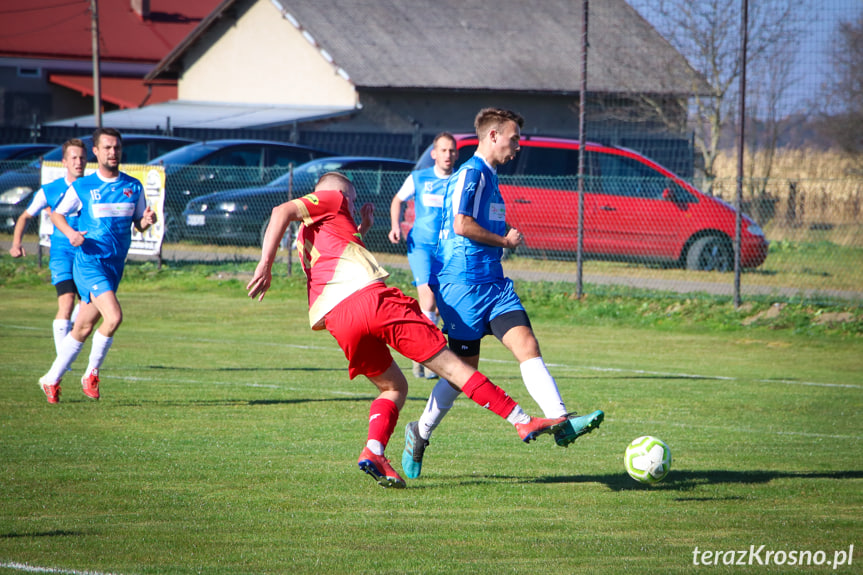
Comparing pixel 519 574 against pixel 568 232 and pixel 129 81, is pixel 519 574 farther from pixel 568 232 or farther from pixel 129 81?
pixel 129 81

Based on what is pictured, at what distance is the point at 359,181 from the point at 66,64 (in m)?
31.1

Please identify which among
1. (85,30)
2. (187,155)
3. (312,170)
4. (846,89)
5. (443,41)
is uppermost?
(85,30)

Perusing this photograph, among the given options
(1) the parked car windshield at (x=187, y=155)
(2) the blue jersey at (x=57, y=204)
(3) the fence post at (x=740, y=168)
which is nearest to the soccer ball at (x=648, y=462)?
(2) the blue jersey at (x=57, y=204)

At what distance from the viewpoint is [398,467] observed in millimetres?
6773

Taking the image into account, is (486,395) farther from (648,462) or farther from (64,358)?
(64,358)

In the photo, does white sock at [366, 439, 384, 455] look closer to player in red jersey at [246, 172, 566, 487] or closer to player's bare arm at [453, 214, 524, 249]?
player in red jersey at [246, 172, 566, 487]

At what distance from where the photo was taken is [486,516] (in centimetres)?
547

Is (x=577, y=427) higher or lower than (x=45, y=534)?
higher

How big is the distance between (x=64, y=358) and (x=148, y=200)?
33.2 ft

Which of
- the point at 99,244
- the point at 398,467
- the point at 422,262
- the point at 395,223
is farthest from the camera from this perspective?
the point at 395,223

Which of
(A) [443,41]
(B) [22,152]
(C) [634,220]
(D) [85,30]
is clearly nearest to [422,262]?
(C) [634,220]

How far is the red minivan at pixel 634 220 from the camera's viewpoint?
16500mm

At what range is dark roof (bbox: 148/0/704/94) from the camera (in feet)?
111

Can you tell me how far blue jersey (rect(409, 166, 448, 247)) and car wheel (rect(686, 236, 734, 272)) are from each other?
7.21 metres
